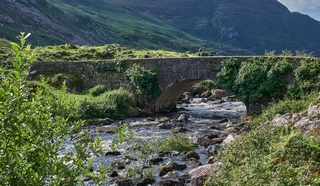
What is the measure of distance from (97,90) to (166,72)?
22.8 ft

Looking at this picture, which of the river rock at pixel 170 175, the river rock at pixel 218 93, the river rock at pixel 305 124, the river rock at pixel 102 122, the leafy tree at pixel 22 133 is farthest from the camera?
the river rock at pixel 218 93

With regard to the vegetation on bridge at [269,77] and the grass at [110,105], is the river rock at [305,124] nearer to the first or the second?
the vegetation on bridge at [269,77]

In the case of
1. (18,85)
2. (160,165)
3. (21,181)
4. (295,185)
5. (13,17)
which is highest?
(13,17)

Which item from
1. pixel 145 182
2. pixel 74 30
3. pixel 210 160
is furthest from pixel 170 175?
pixel 74 30

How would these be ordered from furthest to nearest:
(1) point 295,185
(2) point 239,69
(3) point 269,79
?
(2) point 239,69
(3) point 269,79
(1) point 295,185

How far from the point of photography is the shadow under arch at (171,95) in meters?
32.3

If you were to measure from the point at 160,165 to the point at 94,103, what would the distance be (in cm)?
1413

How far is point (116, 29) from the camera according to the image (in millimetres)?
142750

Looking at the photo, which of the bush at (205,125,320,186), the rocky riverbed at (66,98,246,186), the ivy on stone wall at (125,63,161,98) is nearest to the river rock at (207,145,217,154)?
the rocky riverbed at (66,98,246,186)

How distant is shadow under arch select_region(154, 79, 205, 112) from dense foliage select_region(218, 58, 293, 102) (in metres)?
4.33

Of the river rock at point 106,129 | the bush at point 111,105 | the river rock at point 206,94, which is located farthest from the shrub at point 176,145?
the river rock at point 206,94

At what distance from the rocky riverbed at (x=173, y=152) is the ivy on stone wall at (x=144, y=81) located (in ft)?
8.65

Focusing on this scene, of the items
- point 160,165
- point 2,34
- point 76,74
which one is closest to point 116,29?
point 2,34

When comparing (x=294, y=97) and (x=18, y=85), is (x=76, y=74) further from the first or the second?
(x=18, y=85)
